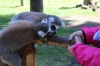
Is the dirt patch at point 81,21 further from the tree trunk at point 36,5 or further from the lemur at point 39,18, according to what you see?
the lemur at point 39,18

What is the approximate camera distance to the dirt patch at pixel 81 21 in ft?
21.3

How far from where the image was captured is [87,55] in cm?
108

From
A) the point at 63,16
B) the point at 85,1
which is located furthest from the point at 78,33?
the point at 85,1

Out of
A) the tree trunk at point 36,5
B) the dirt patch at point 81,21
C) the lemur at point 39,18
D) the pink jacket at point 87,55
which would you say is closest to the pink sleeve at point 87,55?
the pink jacket at point 87,55

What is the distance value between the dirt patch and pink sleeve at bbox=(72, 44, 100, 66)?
508cm

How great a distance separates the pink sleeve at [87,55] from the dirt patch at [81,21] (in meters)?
5.08

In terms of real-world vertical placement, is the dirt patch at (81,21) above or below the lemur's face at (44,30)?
below

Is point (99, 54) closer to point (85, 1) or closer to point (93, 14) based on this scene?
point (93, 14)

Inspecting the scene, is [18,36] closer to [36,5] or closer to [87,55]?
[87,55]

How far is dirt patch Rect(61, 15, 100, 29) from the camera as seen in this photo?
6496 mm

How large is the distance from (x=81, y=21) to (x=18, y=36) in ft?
18.3

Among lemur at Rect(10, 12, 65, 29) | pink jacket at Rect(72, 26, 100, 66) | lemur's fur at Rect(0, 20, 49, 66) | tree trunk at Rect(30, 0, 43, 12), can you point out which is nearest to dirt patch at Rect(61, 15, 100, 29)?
tree trunk at Rect(30, 0, 43, 12)

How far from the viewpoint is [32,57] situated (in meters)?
1.84

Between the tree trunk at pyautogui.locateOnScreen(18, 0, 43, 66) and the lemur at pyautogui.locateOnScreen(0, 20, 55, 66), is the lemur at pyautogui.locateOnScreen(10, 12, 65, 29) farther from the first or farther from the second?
the tree trunk at pyautogui.locateOnScreen(18, 0, 43, 66)
